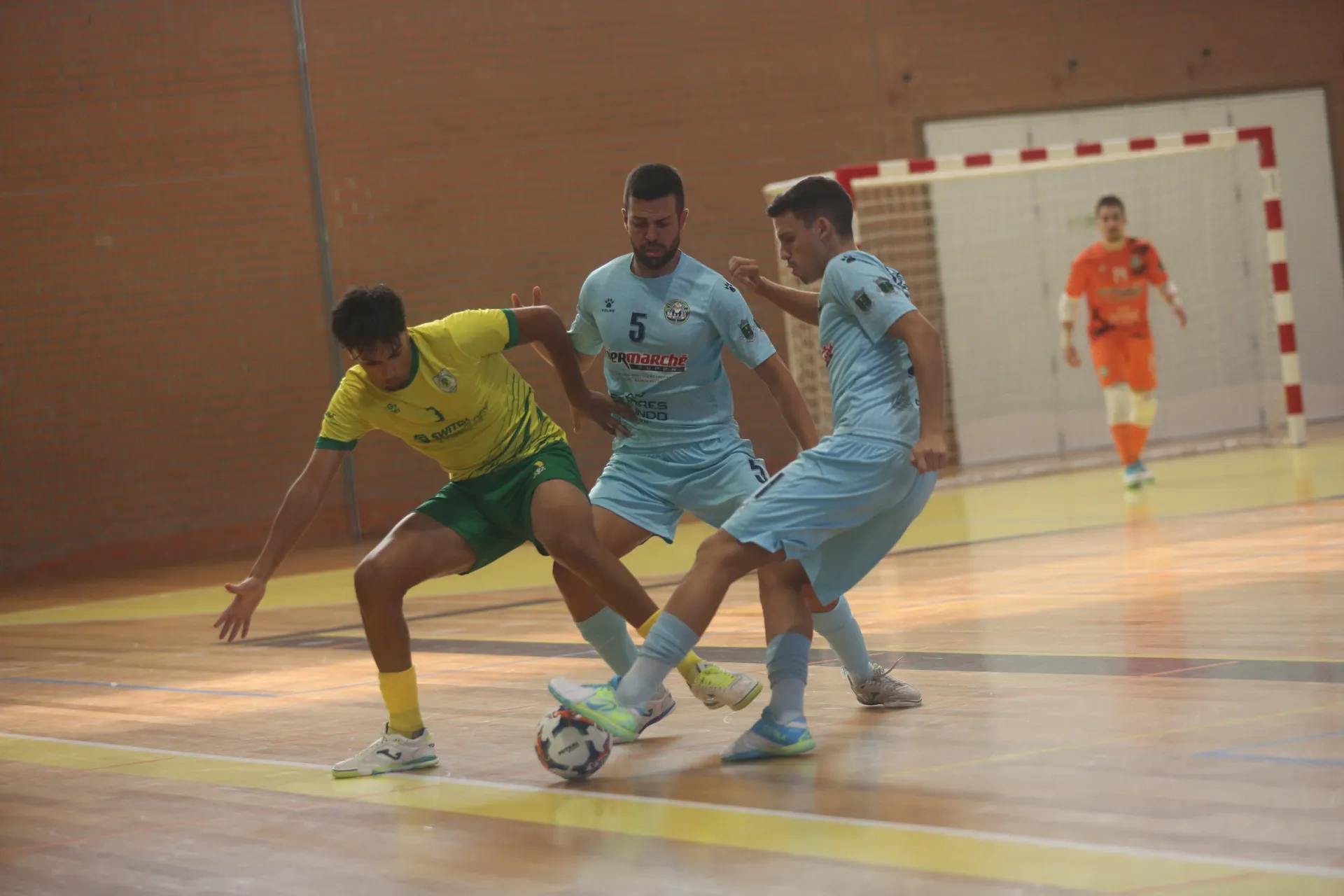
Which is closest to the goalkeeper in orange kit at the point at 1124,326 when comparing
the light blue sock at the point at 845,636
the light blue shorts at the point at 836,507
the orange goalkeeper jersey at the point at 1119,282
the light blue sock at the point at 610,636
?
the orange goalkeeper jersey at the point at 1119,282

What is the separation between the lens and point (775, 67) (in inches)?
589

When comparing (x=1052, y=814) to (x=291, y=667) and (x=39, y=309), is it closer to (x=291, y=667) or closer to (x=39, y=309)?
(x=291, y=667)

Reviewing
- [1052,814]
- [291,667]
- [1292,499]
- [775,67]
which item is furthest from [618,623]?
[775,67]

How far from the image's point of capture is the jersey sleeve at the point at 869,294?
4086 mm

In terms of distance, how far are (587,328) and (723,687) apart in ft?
4.23

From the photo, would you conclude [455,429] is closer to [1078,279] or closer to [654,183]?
[654,183]

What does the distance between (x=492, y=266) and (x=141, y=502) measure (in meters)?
3.61

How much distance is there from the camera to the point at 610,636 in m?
4.84

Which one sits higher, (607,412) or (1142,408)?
(607,412)

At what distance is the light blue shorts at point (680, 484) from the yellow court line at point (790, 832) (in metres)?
1.02

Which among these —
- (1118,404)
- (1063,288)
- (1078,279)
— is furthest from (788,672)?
(1063,288)

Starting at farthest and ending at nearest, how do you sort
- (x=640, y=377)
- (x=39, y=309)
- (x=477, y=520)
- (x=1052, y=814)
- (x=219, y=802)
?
(x=39, y=309)
(x=640, y=377)
(x=477, y=520)
(x=219, y=802)
(x=1052, y=814)

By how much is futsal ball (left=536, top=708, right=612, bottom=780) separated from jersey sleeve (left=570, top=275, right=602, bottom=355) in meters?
1.36

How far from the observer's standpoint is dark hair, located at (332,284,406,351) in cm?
429
